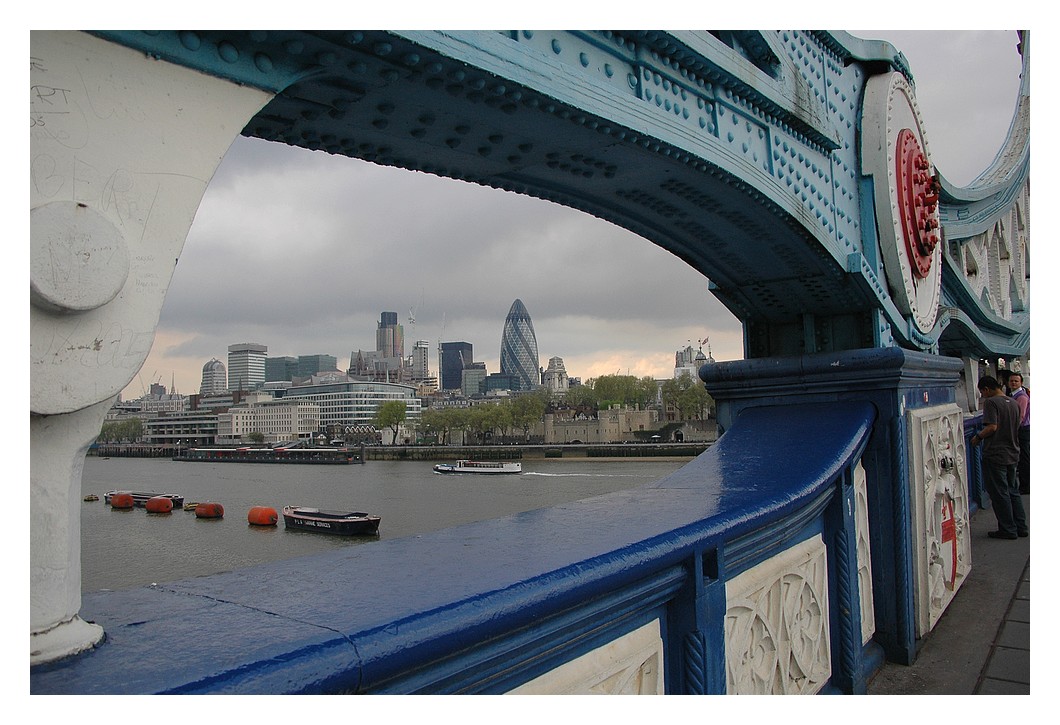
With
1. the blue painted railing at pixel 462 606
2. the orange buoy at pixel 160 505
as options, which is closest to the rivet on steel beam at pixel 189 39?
the blue painted railing at pixel 462 606

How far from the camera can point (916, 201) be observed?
17.9 feet

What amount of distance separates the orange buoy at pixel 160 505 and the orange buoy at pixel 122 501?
96.3 inches

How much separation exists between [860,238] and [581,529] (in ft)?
11.7

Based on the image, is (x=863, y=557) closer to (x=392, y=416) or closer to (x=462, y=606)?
(x=462, y=606)

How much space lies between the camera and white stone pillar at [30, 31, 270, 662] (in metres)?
1.12

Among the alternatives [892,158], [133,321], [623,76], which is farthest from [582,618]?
[892,158]

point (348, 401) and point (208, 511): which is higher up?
point (348, 401)

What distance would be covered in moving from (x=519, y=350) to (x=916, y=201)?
189 meters

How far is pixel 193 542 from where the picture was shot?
87.8 ft

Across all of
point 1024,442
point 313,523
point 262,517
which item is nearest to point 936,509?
point 1024,442

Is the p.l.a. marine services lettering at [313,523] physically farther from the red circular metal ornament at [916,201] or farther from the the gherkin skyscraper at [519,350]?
the the gherkin skyscraper at [519,350]

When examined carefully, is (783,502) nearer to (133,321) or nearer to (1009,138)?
(133,321)

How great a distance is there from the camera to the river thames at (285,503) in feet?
77.4

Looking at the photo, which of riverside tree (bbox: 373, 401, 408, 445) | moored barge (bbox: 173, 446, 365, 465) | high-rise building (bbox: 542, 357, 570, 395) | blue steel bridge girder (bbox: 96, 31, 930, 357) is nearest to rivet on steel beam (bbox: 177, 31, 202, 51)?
blue steel bridge girder (bbox: 96, 31, 930, 357)
